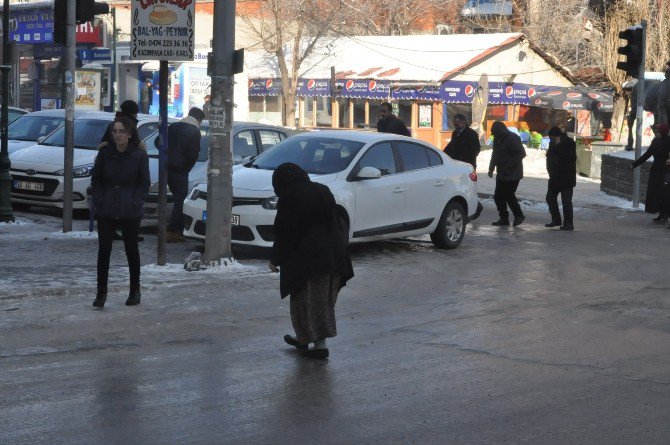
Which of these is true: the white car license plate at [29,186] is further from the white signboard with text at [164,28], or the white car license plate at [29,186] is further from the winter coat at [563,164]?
the winter coat at [563,164]

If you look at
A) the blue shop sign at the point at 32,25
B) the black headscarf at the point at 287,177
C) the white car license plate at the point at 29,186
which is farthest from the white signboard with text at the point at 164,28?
the blue shop sign at the point at 32,25

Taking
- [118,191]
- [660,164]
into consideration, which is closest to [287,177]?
[118,191]

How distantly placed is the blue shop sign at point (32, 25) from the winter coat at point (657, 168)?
2604cm

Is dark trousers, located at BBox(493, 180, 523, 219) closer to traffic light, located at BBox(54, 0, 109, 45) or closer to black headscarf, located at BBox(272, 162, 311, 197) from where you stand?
traffic light, located at BBox(54, 0, 109, 45)

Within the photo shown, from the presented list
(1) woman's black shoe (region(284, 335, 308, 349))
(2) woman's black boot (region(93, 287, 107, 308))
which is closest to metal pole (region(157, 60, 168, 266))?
(2) woman's black boot (region(93, 287, 107, 308))

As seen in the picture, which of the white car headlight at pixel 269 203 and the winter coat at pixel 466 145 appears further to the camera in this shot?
the winter coat at pixel 466 145

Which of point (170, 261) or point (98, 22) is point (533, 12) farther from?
point (170, 261)

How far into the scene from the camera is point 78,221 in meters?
17.1

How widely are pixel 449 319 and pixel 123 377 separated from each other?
12.2ft

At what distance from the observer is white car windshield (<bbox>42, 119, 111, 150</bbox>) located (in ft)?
60.3

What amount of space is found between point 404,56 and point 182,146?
36192 mm

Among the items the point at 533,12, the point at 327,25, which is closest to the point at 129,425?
the point at 327,25

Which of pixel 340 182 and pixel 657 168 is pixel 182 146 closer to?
pixel 340 182

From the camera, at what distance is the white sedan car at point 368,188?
13680 mm
